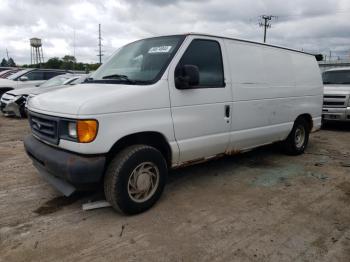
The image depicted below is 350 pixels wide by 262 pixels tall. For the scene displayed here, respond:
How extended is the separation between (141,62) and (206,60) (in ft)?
2.79

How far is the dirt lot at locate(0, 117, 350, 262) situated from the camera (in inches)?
115

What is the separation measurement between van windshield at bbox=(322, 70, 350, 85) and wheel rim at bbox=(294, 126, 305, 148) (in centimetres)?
466

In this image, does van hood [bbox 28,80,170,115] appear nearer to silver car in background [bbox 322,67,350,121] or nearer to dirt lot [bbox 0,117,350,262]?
dirt lot [bbox 0,117,350,262]

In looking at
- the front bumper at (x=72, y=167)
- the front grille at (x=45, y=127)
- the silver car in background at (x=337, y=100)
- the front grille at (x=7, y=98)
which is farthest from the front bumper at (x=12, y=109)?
the silver car in background at (x=337, y=100)

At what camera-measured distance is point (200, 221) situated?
349cm

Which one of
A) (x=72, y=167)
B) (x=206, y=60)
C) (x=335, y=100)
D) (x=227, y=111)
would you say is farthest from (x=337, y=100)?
(x=72, y=167)

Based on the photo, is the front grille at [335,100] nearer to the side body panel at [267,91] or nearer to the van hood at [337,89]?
the van hood at [337,89]

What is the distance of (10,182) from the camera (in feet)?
15.1

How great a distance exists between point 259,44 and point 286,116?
139cm

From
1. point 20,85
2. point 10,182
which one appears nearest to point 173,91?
point 10,182

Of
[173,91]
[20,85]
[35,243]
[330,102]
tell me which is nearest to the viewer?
[35,243]

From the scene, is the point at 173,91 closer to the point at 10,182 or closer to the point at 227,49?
the point at 227,49

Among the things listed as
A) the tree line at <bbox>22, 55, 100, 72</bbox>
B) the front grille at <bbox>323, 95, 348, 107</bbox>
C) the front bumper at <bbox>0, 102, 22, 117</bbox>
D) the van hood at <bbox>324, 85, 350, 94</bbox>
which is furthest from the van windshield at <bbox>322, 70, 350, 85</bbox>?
the tree line at <bbox>22, 55, 100, 72</bbox>

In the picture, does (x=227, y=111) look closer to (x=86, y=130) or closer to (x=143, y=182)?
(x=143, y=182)
